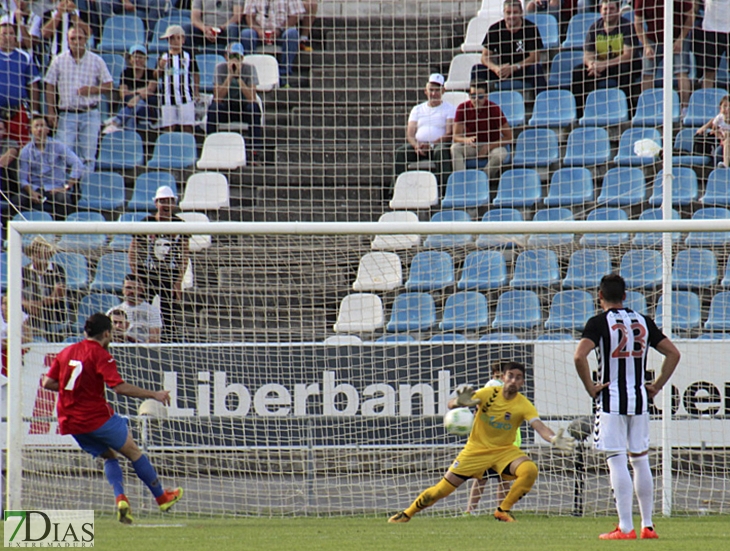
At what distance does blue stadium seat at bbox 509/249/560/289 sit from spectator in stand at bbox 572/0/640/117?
7.19 ft

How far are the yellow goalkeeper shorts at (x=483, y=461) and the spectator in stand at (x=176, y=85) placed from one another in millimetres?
4935

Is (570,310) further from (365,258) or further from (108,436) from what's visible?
(108,436)

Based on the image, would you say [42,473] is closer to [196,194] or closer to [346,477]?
[346,477]

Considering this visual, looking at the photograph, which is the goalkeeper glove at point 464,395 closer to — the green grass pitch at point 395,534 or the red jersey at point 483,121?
the green grass pitch at point 395,534

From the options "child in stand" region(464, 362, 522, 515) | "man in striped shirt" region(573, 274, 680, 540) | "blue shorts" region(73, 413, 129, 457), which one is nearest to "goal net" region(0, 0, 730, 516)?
"child in stand" region(464, 362, 522, 515)

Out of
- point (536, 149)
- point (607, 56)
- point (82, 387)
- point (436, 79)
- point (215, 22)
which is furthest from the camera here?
point (215, 22)

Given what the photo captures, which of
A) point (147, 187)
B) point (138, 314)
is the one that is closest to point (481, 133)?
point (147, 187)

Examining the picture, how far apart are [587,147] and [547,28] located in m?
1.35

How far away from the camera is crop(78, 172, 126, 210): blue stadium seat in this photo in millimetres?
10453

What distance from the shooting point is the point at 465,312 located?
9.05 m

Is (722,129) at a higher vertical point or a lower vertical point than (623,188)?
higher

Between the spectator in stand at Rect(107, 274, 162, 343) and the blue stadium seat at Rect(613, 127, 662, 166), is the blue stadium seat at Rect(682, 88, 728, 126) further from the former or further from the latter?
the spectator in stand at Rect(107, 274, 162, 343)

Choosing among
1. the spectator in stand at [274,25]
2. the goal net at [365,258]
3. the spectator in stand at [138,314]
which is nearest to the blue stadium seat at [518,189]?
the goal net at [365,258]

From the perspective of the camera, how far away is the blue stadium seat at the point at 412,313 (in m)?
9.06
